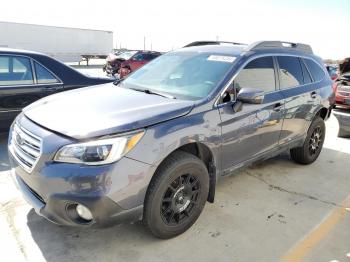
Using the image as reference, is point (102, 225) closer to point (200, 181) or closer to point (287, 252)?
point (200, 181)

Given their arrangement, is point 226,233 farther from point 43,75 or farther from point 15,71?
point 15,71

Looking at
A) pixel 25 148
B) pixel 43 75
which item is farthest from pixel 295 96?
pixel 43 75

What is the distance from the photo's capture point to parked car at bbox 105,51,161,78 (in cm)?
1697

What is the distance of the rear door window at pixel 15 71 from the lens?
5148 millimetres

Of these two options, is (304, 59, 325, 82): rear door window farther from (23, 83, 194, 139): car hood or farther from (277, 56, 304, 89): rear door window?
(23, 83, 194, 139): car hood

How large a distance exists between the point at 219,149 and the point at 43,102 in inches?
72.4

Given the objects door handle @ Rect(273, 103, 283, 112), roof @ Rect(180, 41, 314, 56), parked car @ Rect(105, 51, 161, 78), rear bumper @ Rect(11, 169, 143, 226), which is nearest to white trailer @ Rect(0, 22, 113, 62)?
parked car @ Rect(105, 51, 161, 78)

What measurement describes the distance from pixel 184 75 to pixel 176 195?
1.40 metres

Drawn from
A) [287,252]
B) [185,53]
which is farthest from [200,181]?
[185,53]

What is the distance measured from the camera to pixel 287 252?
312 centimetres

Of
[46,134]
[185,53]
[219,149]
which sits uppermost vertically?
[185,53]

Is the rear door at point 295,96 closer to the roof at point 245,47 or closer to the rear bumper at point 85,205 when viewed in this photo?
the roof at point 245,47

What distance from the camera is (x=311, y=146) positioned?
5.37 m

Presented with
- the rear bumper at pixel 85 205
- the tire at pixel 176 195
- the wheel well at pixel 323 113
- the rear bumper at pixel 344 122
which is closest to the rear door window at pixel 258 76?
the tire at pixel 176 195
